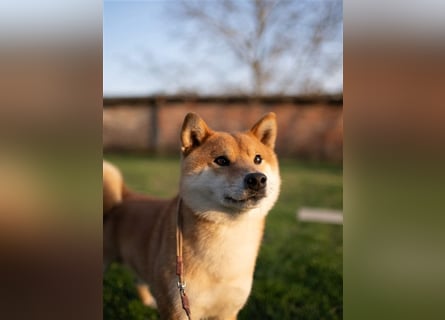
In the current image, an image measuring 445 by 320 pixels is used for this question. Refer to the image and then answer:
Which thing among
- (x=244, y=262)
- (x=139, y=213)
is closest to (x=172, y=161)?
(x=139, y=213)

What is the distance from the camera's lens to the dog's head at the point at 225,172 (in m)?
1.36

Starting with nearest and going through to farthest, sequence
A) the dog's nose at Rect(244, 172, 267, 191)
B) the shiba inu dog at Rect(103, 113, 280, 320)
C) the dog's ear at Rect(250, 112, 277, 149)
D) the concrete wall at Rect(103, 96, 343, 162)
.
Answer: the dog's nose at Rect(244, 172, 267, 191), the shiba inu dog at Rect(103, 113, 280, 320), the dog's ear at Rect(250, 112, 277, 149), the concrete wall at Rect(103, 96, 343, 162)

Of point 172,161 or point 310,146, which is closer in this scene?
point 310,146

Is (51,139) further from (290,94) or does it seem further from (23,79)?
(290,94)

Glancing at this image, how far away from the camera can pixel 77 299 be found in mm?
1052

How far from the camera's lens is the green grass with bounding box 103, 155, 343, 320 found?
2049 millimetres

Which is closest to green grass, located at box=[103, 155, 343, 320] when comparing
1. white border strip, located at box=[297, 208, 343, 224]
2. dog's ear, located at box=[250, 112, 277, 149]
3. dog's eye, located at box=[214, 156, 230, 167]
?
white border strip, located at box=[297, 208, 343, 224]

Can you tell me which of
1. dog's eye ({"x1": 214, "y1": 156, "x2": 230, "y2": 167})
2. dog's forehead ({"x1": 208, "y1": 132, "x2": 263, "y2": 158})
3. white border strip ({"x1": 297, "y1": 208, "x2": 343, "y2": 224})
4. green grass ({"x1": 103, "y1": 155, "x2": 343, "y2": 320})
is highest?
dog's forehead ({"x1": 208, "y1": 132, "x2": 263, "y2": 158})

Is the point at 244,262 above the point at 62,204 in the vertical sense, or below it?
below

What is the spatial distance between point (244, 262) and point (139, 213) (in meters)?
0.68

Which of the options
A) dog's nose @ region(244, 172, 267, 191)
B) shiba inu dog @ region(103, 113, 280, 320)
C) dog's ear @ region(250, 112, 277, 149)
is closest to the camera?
dog's nose @ region(244, 172, 267, 191)

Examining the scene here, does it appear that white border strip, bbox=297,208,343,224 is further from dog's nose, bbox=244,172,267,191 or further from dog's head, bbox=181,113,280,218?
dog's nose, bbox=244,172,267,191

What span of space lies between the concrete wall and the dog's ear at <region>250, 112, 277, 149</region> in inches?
70.0

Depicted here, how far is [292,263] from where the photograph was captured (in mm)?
2727
